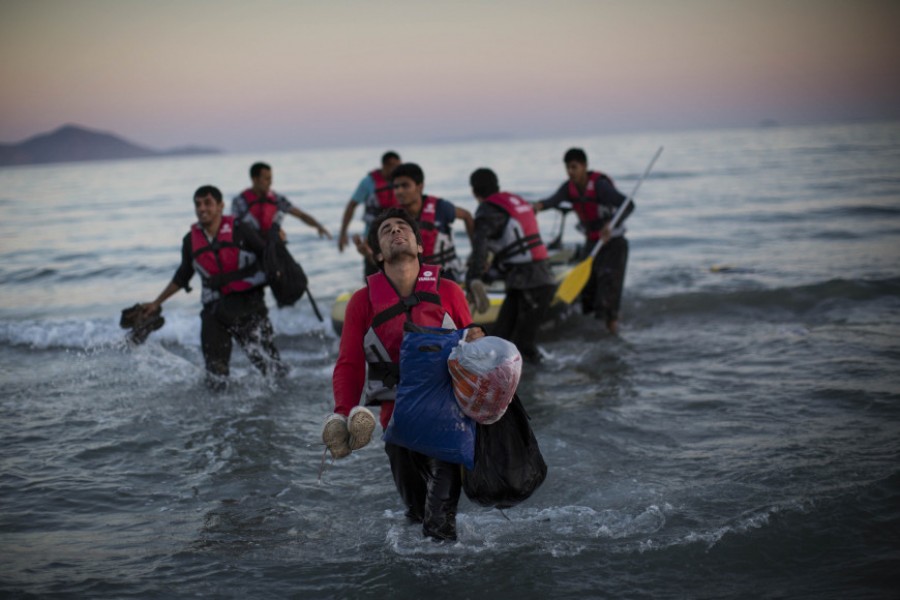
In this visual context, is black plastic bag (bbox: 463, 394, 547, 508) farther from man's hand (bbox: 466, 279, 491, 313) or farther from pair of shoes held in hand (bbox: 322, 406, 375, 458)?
man's hand (bbox: 466, 279, 491, 313)

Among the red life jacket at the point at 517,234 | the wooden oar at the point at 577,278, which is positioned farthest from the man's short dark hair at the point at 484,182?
the wooden oar at the point at 577,278

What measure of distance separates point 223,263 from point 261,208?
3222mm

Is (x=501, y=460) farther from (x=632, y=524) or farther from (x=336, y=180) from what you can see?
(x=336, y=180)

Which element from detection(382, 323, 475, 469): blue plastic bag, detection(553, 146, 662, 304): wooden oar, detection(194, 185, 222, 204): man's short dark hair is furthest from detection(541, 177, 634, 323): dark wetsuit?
detection(382, 323, 475, 469): blue plastic bag

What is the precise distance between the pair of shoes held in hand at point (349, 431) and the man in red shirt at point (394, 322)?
121 mm

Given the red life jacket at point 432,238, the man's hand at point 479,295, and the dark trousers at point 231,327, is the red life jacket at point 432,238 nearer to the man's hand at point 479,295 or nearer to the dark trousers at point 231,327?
the man's hand at point 479,295

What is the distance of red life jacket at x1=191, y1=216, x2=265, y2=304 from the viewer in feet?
22.0

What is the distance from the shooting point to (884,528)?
435 cm

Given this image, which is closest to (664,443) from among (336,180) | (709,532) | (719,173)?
(709,532)

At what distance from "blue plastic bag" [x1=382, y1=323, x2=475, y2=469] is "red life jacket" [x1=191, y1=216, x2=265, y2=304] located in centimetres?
379

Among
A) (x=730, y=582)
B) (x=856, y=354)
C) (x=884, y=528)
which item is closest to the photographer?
(x=730, y=582)

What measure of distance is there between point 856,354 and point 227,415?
615 centimetres

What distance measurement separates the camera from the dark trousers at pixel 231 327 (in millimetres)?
6883

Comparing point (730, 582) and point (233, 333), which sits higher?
point (233, 333)
